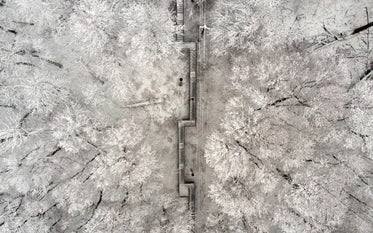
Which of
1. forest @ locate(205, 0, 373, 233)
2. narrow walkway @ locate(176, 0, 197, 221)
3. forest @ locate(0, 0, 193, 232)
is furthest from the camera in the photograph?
narrow walkway @ locate(176, 0, 197, 221)

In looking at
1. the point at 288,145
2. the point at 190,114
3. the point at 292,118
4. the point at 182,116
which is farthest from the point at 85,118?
the point at 292,118

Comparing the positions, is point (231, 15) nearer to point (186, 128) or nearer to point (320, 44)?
point (320, 44)

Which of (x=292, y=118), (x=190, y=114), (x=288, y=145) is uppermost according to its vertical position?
→ (x=190, y=114)

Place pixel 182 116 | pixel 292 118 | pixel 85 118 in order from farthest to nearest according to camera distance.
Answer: pixel 182 116, pixel 292 118, pixel 85 118

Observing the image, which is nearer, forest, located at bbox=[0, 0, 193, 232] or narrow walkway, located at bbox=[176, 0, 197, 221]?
forest, located at bbox=[0, 0, 193, 232]

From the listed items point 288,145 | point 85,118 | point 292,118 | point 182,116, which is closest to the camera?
point 85,118

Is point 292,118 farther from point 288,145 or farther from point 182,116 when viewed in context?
point 182,116

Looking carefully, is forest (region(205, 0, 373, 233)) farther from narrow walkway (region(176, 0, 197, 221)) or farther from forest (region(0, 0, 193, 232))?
forest (region(0, 0, 193, 232))

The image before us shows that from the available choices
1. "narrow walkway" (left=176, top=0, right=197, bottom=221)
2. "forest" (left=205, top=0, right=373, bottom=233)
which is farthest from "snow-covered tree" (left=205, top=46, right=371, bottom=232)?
"narrow walkway" (left=176, top=0, right=197, bottom=221)

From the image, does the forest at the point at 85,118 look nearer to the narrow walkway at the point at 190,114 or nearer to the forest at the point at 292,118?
the narrow walkway at the point at 190,114

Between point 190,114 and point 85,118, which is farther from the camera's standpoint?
point 190,114

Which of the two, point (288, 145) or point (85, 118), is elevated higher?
point (85, 118)
